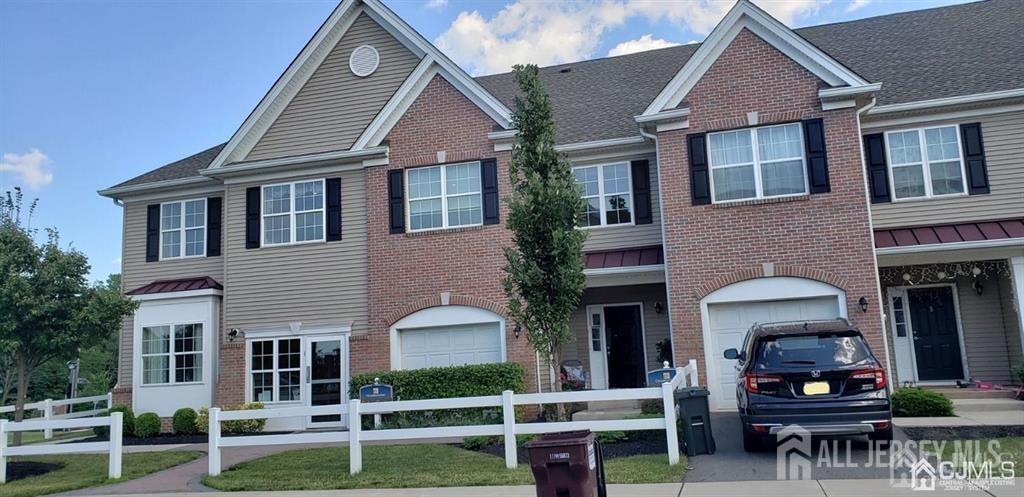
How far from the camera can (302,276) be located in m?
17.2

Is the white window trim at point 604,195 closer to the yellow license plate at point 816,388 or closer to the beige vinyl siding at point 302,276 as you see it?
the beige vinyl siding at point 302,276

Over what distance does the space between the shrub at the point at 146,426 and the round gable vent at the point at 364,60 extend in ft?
31.9

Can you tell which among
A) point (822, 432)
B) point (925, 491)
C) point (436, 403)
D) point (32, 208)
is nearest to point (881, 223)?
point (822, 432)

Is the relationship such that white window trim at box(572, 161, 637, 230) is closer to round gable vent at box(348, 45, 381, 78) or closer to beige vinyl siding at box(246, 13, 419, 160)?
beige vinyl siding at box(246, 13, 419, 160)

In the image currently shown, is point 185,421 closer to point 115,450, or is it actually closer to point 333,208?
point 115,450

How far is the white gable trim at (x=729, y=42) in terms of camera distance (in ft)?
46.7

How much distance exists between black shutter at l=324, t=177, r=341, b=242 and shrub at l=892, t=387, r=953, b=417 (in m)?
12.2

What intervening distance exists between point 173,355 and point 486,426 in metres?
11.3

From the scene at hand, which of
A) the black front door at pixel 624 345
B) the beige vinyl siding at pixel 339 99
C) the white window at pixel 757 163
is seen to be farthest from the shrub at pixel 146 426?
the white window at pixel 757 163

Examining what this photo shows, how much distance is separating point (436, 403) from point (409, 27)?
1048 centimetres

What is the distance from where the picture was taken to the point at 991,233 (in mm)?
13586

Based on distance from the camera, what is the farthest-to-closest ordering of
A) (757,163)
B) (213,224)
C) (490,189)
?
(213,224) < (490,189) < (757,163)

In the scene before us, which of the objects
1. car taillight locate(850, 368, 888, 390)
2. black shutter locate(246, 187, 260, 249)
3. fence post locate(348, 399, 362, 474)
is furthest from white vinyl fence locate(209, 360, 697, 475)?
black shutter locate(246, 187, 260, 249)

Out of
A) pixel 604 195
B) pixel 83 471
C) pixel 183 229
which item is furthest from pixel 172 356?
pixel 604 195
